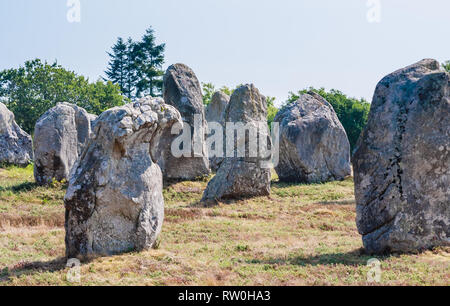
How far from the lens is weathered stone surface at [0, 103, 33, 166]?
26562mm

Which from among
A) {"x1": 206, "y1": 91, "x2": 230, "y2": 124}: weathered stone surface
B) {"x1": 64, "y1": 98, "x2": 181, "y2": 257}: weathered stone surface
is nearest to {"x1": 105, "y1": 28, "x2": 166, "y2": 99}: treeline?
{"x1": 206, "y1": 91, "x2": 230, "y2": 124}: weathered stone surface

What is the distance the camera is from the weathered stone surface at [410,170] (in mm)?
9609

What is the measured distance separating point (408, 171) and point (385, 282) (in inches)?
99.6

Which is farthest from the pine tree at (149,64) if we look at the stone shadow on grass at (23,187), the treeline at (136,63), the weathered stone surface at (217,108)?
the stone shadow on grass at (23,187)

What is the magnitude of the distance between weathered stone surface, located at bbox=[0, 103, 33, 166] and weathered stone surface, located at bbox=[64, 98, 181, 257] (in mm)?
18736

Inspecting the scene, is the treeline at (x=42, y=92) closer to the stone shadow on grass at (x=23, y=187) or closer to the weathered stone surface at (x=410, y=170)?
the stone shadow on grass at (x=23, y=187)

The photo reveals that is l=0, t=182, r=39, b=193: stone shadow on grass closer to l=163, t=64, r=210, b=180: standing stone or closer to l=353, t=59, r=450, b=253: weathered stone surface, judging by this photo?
l=163, t=64, r=210, b=180: standing stone

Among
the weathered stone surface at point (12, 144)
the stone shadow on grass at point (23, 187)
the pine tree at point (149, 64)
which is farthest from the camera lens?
the pine tree at point (149, 64)

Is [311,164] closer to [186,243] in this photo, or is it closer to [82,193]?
[186,243]

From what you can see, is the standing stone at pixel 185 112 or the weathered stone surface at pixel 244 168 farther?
the standing stone at pixel 185 112

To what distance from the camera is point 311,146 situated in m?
24.6

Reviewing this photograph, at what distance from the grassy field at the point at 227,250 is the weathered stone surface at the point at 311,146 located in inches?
198

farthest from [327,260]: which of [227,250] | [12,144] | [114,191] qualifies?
[12,144]
